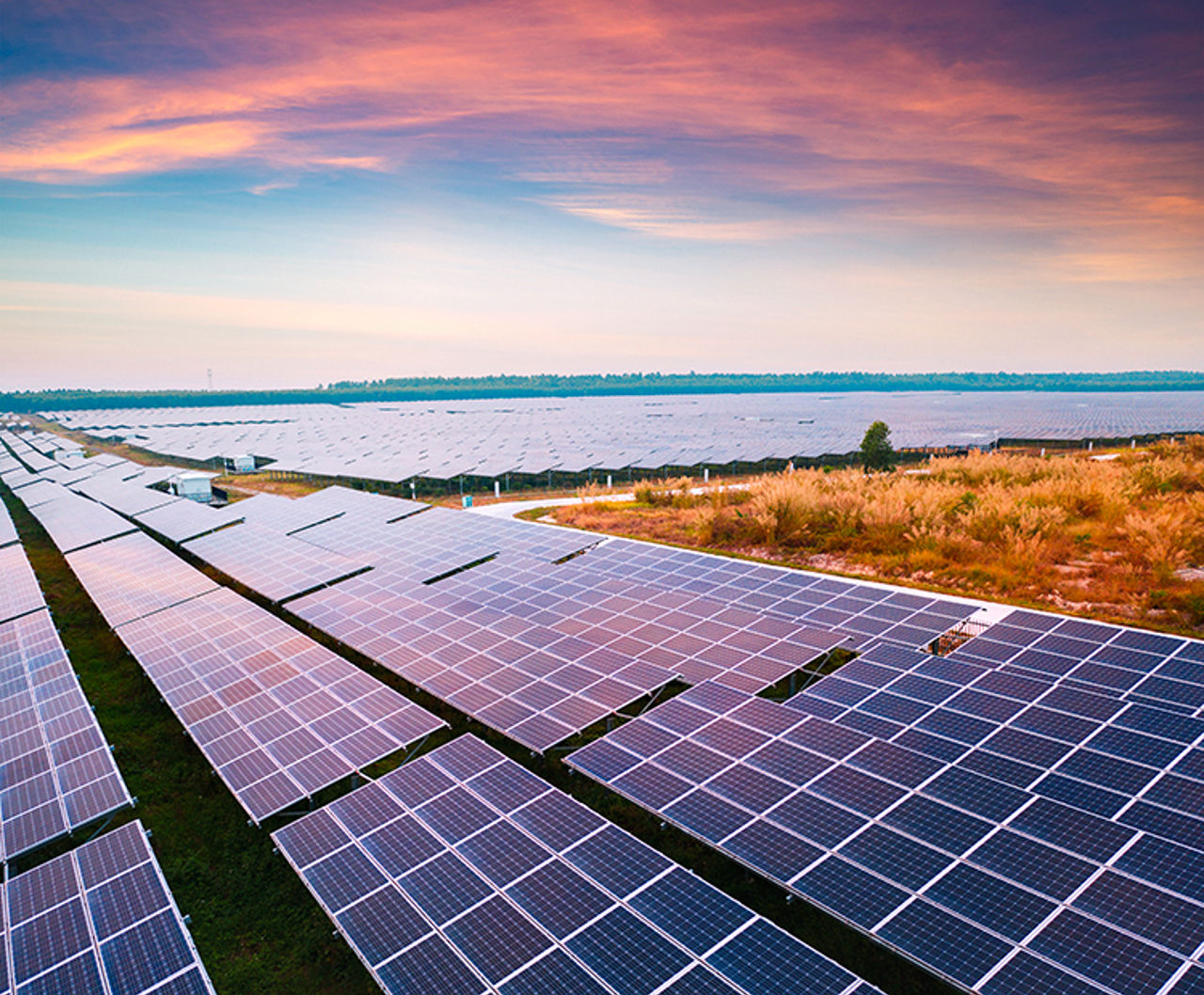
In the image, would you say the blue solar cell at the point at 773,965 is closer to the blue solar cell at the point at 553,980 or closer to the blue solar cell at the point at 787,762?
the blue solar cell at the point at 553,980

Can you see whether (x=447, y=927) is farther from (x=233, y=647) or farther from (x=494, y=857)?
(x=233, y=647)

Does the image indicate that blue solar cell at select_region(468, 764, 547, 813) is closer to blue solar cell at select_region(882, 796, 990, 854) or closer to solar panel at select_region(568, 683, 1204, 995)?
solar panel at select_region(568, 683, 1204, 995)

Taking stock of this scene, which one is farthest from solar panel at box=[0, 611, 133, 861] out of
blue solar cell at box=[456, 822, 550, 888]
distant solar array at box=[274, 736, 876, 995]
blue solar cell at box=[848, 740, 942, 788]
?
blue solar cell at box=[848, 740, 942, 788]

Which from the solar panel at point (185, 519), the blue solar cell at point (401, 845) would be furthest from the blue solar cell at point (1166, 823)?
the solar panel at point (185, 519)

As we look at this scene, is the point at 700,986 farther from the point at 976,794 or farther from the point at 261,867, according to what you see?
the point at 261,867

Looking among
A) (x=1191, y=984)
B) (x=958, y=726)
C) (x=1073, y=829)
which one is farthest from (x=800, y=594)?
(x=1191, y=984)

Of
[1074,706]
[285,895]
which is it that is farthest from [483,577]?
[1074,706]
